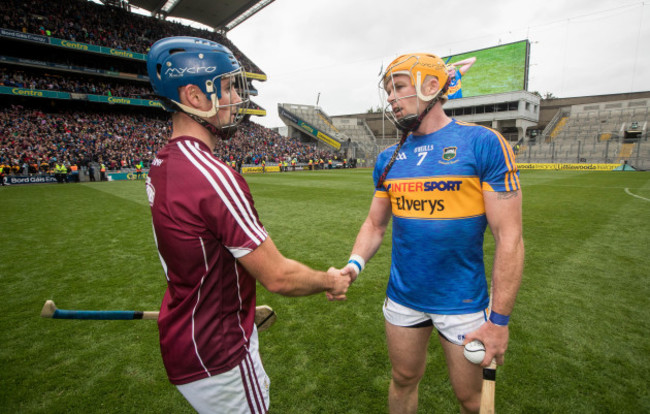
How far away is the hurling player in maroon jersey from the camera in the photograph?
143cm

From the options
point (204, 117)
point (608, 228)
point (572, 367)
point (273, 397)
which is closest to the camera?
point (204, 117)

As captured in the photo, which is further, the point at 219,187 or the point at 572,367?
the point at 572,367

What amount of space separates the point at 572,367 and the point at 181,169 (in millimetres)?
4161

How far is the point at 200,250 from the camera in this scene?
144 centimetres

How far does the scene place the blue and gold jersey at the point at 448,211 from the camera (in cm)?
196

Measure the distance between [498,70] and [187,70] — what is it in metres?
56.4

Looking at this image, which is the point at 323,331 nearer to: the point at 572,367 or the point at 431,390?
the point at 431,390

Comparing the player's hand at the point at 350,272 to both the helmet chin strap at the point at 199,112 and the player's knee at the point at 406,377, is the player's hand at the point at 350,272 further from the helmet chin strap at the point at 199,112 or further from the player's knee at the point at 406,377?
the helmet chin strap at the point at 199,112

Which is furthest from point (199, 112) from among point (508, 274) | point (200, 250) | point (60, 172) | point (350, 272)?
point (60, 172)

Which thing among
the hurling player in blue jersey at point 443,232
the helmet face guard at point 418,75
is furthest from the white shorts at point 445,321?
the helmet face guard at point 418,75

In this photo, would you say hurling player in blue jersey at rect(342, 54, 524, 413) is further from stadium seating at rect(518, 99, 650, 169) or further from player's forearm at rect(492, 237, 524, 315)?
stadium seating at rect(518, 99, 650, 169)

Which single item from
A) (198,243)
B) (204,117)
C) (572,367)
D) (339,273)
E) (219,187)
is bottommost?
(572,367)

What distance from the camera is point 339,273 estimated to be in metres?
2.18

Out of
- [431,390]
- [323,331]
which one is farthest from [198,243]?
[323,331]
